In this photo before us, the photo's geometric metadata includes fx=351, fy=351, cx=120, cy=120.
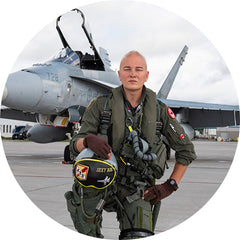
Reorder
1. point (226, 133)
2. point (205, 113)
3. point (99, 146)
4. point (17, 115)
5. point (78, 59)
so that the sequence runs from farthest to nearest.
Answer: point (226, 133) < point (205, 113) < point (17, 115) < point (78, 59) < point (99, 146)

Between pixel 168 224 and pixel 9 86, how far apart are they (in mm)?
5285

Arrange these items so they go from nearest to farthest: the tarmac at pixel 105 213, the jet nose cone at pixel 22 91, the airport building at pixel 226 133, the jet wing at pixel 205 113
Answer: the tarmac at pixel 105 213 < the jet nose cone at pixel 22 91 < the jet wing at pixel 205 113 < the airport building at pixel 226 133

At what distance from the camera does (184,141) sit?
109 inches

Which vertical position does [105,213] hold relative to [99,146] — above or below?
below

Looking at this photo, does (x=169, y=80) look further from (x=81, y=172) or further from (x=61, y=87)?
(x=81, y=172)

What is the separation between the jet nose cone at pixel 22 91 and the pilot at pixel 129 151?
18.6ft

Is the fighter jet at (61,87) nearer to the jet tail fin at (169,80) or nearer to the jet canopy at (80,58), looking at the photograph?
the jet canopy at (80,58)

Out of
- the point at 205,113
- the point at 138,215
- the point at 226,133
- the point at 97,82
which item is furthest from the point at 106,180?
the point at 226,133

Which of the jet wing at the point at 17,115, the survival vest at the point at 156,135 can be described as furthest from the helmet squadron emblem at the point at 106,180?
the jet wing at the point at 17,115

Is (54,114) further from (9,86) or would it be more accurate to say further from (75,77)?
(9,86)

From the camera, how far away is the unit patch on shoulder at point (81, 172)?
2293 mm

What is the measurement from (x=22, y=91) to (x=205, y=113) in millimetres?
9344

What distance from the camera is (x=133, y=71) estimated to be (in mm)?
2521

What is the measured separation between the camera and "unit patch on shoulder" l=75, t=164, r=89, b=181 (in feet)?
7.52
